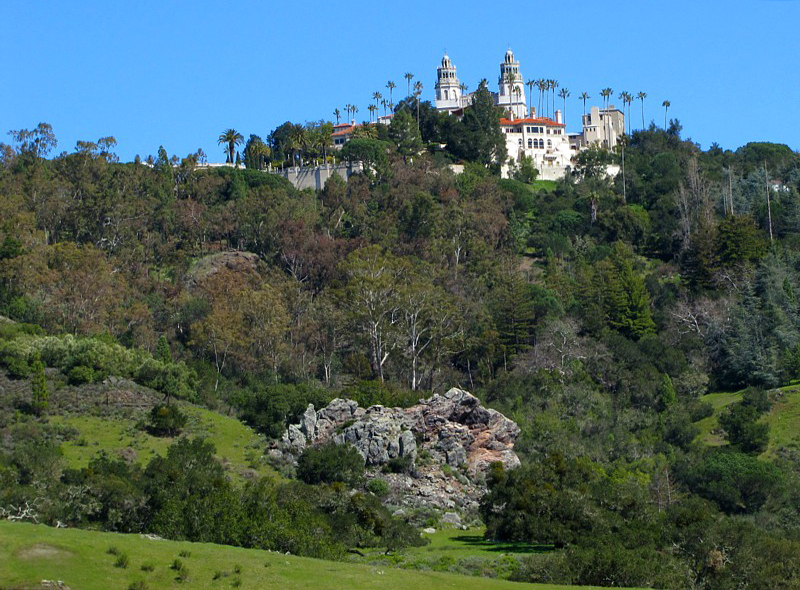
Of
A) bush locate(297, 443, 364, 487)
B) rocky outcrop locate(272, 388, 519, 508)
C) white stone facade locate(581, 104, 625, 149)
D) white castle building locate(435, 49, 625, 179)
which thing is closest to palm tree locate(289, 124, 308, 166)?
white castle building locate(435, 49, 625, 179)

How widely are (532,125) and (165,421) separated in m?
89.4

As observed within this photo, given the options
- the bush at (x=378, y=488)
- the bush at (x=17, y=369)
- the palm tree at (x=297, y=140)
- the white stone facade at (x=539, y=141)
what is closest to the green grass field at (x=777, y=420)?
the bush at (x=378, y=488)

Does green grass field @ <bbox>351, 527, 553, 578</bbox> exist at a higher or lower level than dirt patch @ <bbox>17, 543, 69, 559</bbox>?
lower

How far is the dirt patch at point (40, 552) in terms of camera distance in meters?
36.2

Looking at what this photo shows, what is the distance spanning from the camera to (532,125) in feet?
500

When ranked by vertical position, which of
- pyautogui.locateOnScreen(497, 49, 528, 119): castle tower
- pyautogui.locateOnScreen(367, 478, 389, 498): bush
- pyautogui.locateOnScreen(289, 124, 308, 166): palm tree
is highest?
pyautogui.locateOnScreen(497, 49, 528, 119): castle tower

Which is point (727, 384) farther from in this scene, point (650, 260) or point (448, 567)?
point (448, 567)

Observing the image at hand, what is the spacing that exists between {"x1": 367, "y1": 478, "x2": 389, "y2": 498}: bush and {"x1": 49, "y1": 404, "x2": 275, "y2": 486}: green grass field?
4635 mm

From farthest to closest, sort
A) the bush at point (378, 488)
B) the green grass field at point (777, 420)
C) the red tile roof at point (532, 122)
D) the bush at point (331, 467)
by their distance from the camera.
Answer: the red tile roof at point (532, 122), the green grass field at point (777, 420), the bush at point (378, 488), the bush at point (331, 467)

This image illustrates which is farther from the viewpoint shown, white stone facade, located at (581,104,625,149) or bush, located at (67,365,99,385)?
white stone facade, located at (581,104,625,149)

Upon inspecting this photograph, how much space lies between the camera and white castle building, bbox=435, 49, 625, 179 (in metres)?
150

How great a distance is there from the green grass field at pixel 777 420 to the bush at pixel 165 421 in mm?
28390

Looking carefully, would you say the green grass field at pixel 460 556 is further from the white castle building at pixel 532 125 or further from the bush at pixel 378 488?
the white castle building at pixel 532 125

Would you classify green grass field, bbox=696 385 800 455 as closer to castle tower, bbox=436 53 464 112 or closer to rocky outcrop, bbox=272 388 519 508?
rocky outcrop, bbox=272 388 519 508
